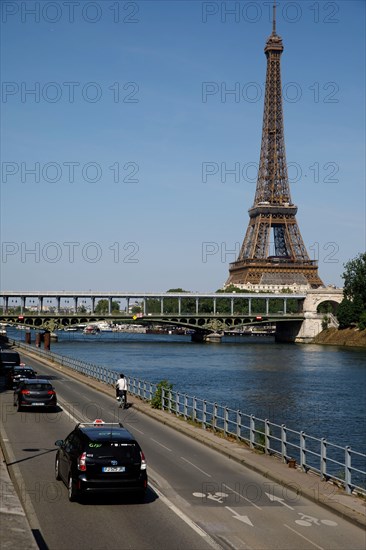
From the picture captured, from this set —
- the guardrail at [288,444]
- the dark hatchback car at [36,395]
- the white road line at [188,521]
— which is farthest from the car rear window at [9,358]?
the white road line at [188,521]

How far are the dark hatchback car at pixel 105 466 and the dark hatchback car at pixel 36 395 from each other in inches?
692

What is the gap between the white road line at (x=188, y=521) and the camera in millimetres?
15234

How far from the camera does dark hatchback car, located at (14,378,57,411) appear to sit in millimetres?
35875

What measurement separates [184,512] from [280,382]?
59699 millimetres

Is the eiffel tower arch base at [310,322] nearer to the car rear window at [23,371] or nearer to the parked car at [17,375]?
the parked car at [17,375]

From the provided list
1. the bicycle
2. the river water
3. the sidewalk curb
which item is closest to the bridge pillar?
the river water

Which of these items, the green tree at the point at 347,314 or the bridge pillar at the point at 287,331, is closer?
the green tree at the point at 347,314

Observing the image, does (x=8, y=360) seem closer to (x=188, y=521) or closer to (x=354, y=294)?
(x=188, y=521)

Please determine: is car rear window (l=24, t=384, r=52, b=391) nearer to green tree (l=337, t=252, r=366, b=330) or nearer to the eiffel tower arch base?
green tree (l=337, t=252, r=366, b=330)

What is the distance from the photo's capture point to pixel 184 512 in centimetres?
1770

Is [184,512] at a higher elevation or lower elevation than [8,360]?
lower

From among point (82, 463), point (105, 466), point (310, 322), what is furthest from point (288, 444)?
point (310, 322)

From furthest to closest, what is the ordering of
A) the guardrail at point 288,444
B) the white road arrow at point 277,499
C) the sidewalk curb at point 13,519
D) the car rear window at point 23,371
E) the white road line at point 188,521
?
the car rear window at point 23,371, the guardrail at point 288,444, the white road arrow at point 277,499, the white road line at point 188,521, the sidewalk curb at point 13,519

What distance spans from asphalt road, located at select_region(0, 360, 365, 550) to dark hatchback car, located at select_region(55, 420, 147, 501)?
1.51 ft
